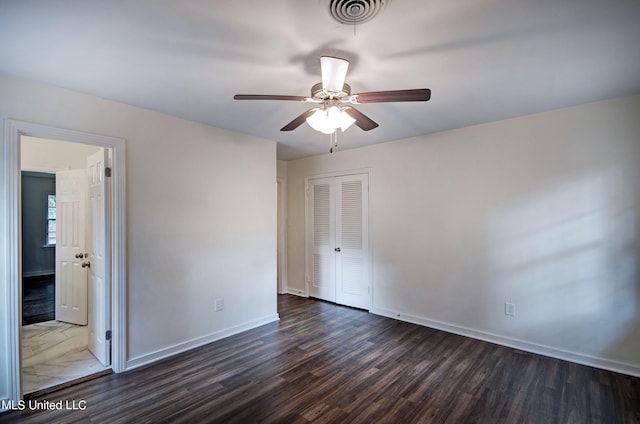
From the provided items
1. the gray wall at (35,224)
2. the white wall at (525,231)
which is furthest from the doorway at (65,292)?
the white wall at (525,231)

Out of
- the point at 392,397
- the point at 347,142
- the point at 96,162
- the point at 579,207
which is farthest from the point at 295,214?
the point at 579,207

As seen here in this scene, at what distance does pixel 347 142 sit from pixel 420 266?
1999 mm

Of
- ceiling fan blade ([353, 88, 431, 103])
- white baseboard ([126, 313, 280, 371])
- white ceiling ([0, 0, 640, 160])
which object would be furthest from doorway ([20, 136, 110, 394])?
ceiling fan blade ([353, 88, 431, 103])

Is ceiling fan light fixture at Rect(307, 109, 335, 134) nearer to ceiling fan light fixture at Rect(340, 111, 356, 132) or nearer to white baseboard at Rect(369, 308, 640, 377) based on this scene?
ceiling fan light fixture at Rect(340, 111, 356, 132)

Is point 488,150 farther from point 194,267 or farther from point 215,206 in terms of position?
point 194,267

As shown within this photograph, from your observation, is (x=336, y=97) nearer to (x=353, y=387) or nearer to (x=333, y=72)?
(x=333, y=72)

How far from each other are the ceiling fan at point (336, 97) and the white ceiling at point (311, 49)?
0.61 feet

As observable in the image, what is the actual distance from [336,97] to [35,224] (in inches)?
339

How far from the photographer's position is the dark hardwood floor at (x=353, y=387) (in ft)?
6.97

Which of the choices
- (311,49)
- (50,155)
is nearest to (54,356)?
(50,155)

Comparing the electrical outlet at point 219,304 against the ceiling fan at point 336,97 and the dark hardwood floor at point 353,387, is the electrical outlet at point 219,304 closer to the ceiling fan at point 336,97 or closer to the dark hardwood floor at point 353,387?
the dark hardwood floor at point 353,387

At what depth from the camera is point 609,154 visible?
2.76m

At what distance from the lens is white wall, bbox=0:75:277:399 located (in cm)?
255

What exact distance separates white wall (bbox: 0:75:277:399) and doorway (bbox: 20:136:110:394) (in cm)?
32
